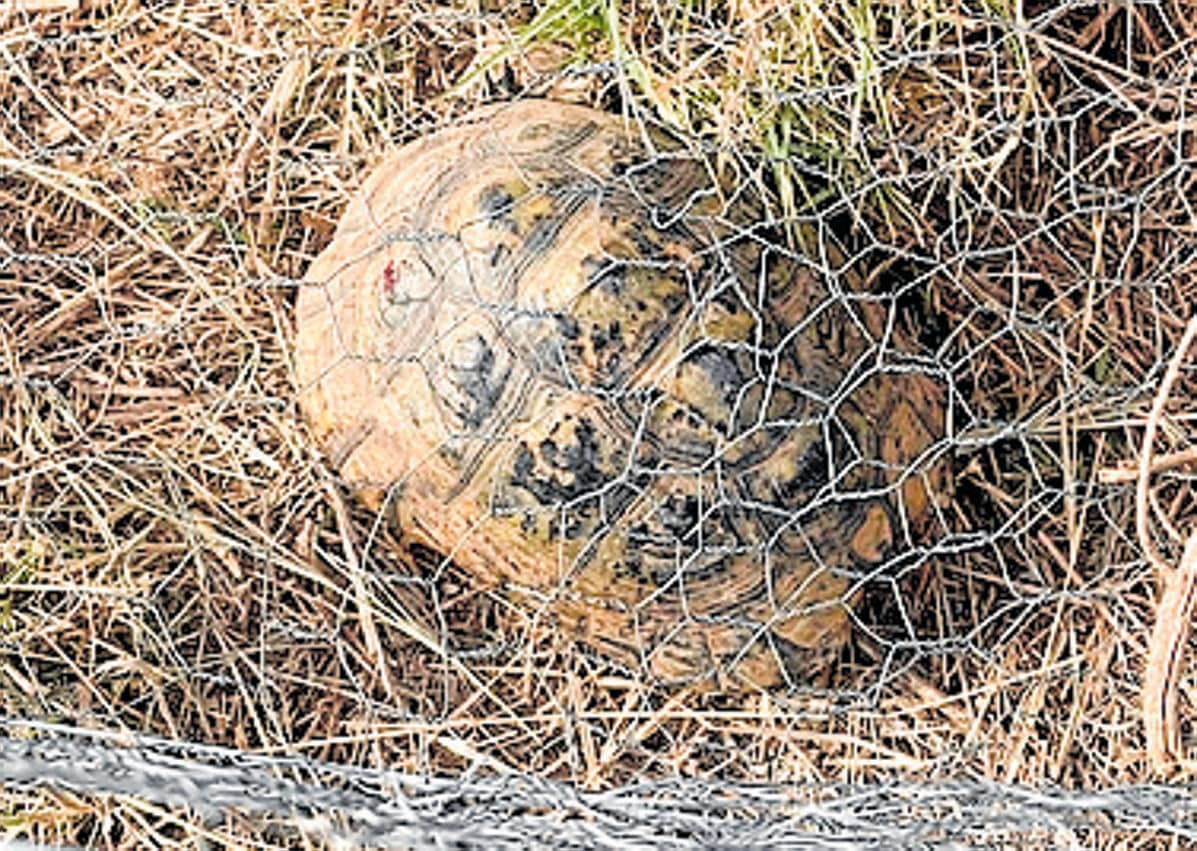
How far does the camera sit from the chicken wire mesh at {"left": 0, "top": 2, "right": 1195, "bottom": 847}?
5.03 feet

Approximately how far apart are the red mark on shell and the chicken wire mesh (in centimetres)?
3

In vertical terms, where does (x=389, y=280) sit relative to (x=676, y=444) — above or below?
above

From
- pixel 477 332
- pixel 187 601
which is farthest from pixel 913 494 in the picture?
pixel 187 601

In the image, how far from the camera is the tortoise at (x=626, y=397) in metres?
1.50

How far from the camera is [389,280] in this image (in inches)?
61.7

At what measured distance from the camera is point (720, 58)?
5.41ft

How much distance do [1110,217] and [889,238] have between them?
0.69ft

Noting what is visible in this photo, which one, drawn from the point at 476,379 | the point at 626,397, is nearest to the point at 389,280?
the point at 476,379

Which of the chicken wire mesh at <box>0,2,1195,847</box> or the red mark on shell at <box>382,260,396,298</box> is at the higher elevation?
the red mark on shell at <box>382,260,396,298</box>

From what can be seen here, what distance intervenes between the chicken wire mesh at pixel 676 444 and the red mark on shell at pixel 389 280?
3 centimetres

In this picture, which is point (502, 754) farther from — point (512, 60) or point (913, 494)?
point (512, 60)

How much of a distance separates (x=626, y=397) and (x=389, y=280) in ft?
0.79

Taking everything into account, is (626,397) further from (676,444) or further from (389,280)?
(389,280)

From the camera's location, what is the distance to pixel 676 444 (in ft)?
4.94
